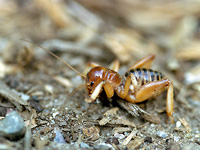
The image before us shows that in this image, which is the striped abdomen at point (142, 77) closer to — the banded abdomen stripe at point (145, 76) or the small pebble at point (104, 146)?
the banded abdomen stripe at point (145, 76)

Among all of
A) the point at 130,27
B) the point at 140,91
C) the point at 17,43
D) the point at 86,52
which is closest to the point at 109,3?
the point at 130,27

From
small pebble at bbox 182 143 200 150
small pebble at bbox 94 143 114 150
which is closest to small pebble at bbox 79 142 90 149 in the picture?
small pebble at bbox 94 143 114 150

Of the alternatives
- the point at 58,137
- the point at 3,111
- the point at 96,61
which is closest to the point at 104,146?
the point at 58,137

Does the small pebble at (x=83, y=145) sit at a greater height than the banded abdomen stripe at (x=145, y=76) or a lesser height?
lesser

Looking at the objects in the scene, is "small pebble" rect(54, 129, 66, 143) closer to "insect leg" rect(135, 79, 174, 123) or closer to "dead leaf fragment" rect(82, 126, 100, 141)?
"dead leaf fragment" rect(82, 126, 100, 141)

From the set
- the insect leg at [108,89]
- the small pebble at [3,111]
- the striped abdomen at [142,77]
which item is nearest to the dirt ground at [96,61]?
the small pebble at [3,111]
